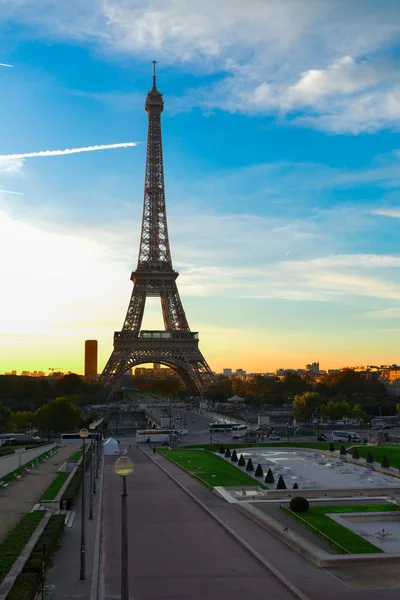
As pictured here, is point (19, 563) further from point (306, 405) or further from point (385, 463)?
point (306, 405)

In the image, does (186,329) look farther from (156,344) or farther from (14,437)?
(14,437)

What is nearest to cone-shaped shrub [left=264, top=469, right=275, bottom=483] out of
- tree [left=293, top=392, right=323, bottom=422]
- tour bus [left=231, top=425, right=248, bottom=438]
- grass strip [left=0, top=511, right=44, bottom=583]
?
→ grass strip [left=0, top=511, right=44, bottom=583]

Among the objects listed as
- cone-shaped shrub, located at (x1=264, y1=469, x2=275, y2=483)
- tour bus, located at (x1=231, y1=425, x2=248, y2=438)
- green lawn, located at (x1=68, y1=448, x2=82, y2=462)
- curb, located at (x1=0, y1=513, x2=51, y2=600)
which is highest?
tour bus, located at (x1=231, y1=425, x2=248, y2=438)

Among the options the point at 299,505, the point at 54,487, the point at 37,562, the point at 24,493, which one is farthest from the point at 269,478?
the point at 37,562

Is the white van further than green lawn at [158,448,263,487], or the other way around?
the white van

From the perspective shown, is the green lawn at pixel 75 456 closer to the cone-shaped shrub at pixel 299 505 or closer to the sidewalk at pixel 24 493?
the sidewalk at pixel 24 493

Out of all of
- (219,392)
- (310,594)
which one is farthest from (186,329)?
(310,594)

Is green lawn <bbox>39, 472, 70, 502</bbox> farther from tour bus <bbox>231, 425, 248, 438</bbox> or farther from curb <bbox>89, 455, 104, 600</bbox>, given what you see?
tour bus <bbox>231, 425, 248, 438</bbox>

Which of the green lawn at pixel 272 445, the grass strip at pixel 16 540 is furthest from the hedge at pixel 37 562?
the green lawn at pixel 272 445
